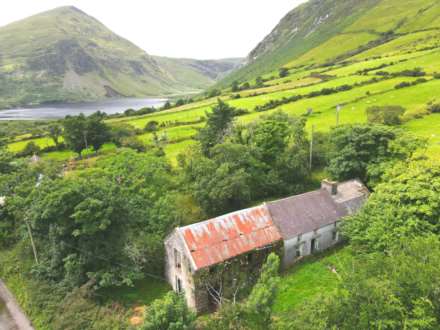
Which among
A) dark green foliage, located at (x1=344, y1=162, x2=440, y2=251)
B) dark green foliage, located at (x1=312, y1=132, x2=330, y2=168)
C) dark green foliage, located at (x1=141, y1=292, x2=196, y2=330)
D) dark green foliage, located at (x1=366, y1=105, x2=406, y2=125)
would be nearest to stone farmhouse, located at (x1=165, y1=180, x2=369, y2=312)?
dark green foliage, located at (x1=344, y1=162, x2=440, y2=251)

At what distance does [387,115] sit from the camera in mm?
61156

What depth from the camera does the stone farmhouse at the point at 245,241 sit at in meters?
27.7

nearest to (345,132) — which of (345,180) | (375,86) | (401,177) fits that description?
(345,180)

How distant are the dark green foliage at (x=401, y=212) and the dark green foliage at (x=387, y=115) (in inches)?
1410

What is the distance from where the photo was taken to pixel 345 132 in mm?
42812

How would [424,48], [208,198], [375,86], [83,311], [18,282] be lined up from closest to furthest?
[83,311] → [18,282] → [208,198] → [375,86] → [424,48]

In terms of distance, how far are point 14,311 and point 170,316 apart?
2276 centimetres

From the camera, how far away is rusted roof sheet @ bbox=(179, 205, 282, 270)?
27875 mm

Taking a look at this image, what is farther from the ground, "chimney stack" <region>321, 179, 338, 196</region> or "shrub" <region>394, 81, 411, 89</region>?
"shrub" <region>394, 81, 411, 89</region>

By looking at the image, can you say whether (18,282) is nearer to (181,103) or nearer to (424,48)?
(181,103)

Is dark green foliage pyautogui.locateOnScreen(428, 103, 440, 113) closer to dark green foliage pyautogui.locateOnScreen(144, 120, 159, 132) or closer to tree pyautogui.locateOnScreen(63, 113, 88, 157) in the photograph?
dark green foliage pyautogui.locateOnScreen(144, 120, 159, 132)

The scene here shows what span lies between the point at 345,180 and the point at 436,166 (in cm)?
1417

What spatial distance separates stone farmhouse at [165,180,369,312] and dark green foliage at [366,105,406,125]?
31037 mm

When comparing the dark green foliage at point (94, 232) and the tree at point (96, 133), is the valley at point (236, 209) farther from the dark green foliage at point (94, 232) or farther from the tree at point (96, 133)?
the tree at point (96, 133)
